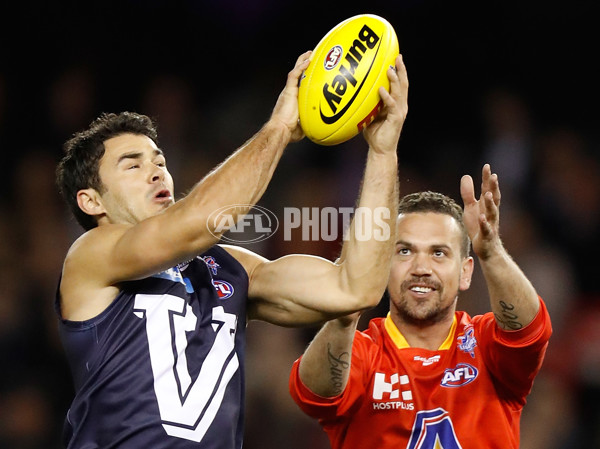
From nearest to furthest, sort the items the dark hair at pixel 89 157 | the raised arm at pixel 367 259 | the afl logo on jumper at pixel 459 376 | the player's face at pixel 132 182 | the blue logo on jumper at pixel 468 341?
the raised arm at pixel 367 259 < the player's face at pixel 132 182 < the dark hair at pixel 89 157 < the afl logo on jumper at pixel 459 376 < the blue logo on jumper at pixel 468 341

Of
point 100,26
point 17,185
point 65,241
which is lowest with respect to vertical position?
point 65,241

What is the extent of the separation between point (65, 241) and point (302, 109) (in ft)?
12.2

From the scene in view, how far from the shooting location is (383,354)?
12.6ft

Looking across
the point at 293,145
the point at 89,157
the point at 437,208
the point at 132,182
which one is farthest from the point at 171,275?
the point at 293,145

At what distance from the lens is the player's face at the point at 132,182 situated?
11.1ft

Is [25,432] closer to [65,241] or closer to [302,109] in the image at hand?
[65,241]

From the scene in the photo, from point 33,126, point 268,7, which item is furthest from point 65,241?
point 268,7

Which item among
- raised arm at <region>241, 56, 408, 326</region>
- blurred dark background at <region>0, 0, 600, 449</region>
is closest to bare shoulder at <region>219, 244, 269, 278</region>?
raised arm at <region>241, 56, 408, 326</region>

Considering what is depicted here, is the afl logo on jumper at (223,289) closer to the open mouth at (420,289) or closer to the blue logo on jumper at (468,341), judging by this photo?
the open mouth at (420,289)

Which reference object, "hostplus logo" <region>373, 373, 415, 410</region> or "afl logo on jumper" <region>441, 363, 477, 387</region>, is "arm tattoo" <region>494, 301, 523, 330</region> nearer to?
"afl logo on jumper" <region>441, 363, 477, 387</region>

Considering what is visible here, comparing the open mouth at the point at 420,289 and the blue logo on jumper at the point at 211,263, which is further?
the open mouth at the point at 420,289

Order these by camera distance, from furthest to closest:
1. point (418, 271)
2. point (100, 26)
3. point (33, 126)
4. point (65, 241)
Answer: point (100, 26)
point (33, 126)
point (65, 241)
point (418, 271)

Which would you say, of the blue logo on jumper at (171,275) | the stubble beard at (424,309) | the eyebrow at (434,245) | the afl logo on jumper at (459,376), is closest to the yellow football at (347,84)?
the blue logo on jumper at (171,275)

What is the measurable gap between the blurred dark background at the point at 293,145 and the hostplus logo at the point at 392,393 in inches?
93.2
